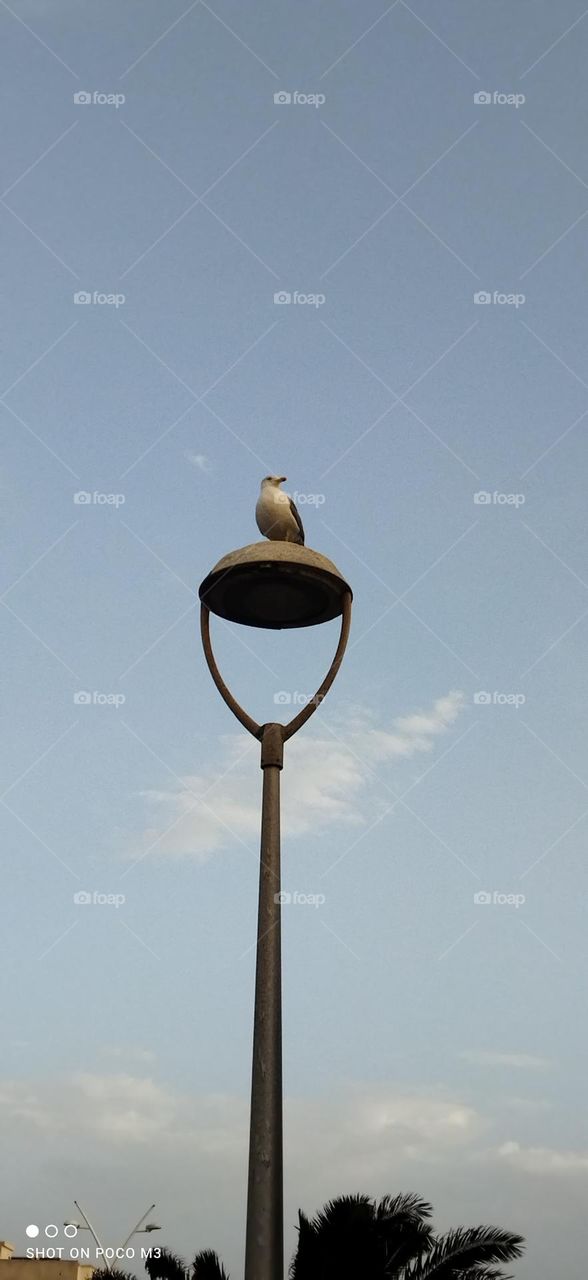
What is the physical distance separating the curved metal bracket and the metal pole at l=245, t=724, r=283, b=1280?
588 millimetres

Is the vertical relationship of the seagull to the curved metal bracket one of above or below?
above

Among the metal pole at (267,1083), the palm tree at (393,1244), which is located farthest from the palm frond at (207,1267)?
the metal pole at (267,1083)

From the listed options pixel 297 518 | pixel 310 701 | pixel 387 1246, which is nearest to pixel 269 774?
pixel 310 701

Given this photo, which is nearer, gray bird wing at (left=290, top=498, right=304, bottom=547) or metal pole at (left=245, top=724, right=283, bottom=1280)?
metal pole at (left=245, top=724, right=283, bottom=1280)

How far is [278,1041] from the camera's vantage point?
9953mm

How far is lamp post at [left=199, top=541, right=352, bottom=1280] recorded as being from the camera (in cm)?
940

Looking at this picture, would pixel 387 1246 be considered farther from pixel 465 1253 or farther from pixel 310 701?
pixel 310 701

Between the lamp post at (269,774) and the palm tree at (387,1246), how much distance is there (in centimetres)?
360

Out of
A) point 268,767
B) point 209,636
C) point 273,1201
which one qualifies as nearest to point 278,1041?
point 273,1201

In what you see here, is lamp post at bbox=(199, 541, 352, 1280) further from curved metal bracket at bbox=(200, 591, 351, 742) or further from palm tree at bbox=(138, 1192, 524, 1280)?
palm tree at bbox=(138, 1192, 524, 1280)

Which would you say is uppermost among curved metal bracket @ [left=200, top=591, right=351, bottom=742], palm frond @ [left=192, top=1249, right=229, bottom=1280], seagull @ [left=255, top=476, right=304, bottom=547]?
seagull @ [left=255, top=476, right=304, bottom=547]

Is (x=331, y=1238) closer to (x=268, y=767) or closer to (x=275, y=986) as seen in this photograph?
(x=275, y=986)

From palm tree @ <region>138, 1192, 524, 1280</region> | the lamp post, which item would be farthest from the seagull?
palm tree @ <region>138, 1192, 524, 1280</region>

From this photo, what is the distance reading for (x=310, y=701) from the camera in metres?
11.5
